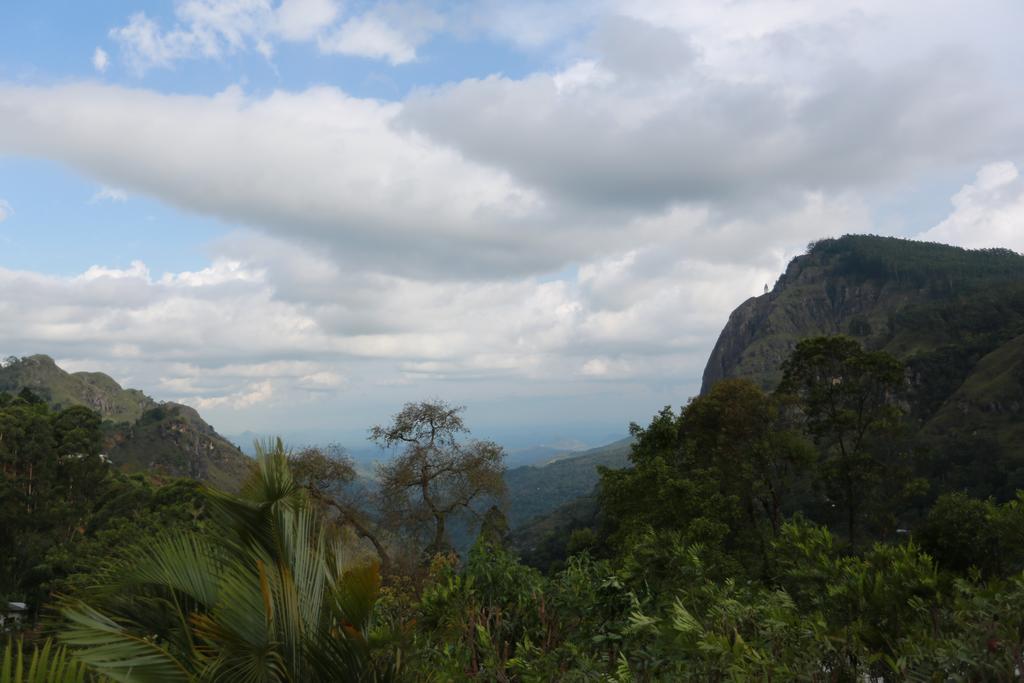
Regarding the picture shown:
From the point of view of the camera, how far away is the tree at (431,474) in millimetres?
22922

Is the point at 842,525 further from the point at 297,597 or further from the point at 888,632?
the point at 297,597

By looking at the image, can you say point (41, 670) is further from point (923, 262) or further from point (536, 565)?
point (923, 262)

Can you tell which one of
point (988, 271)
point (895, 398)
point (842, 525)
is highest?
point (988, 271)

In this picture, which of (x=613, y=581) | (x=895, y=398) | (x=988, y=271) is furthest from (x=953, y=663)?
(x=988, y=271)

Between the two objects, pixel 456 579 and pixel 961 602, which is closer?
pixel 961 602

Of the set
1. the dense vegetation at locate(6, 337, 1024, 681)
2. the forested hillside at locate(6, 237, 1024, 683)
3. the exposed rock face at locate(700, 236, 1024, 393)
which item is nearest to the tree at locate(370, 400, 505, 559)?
the forested hillside at locate(6, 237, 1024, 683)

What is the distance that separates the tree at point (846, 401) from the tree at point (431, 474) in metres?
11.8

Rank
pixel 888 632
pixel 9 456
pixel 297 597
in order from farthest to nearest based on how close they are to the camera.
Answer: pixel 9 456 → pixel 888 632 → pixel 297 597

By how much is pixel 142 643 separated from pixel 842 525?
57.4 metres

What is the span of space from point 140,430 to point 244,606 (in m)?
133

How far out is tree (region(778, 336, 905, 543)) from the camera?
2430 cm

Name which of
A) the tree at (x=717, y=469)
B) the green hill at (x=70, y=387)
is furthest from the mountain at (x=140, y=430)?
the tree at (x=717, y=469)

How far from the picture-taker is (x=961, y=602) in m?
4.99

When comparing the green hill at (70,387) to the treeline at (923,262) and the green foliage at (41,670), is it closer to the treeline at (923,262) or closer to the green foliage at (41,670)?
the green foliage at (41,670)
